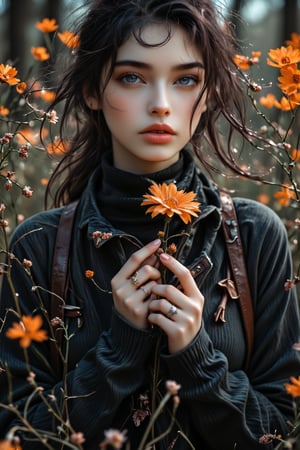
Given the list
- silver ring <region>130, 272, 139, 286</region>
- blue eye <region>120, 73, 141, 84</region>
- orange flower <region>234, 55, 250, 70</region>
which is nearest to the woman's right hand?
silver ring <region>130, 272, 139, 286</region>

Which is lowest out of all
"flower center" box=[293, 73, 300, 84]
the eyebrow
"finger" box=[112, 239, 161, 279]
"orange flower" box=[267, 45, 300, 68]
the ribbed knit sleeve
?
the ribbed knit sleeve

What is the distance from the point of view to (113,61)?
2092 mm

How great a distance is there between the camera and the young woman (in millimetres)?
1928

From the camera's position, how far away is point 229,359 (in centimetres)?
209

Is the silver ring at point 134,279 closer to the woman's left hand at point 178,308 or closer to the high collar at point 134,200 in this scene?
the woman's left hand at point 178,308

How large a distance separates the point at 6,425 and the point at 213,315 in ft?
1.84

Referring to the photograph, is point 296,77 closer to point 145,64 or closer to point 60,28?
point 145,64

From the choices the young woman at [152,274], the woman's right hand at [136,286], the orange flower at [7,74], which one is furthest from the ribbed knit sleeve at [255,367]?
the orange flower at [7,74]

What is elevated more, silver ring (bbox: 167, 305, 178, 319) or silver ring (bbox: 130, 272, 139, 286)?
silver ring (bbox: 130, 272, 139, 286)

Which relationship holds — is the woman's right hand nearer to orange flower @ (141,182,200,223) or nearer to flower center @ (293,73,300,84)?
orange flower @ (141,182,200,223)

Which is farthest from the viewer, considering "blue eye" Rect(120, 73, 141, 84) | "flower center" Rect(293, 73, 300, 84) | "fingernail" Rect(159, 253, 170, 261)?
"blue eye" Rect(120, 73, 141, 84)

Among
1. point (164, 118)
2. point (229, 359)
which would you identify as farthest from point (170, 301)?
point (164, 118)

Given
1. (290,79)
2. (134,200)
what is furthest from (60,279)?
(290,79)

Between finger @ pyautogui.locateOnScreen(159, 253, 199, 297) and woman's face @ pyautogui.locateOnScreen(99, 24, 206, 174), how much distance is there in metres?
0.31
